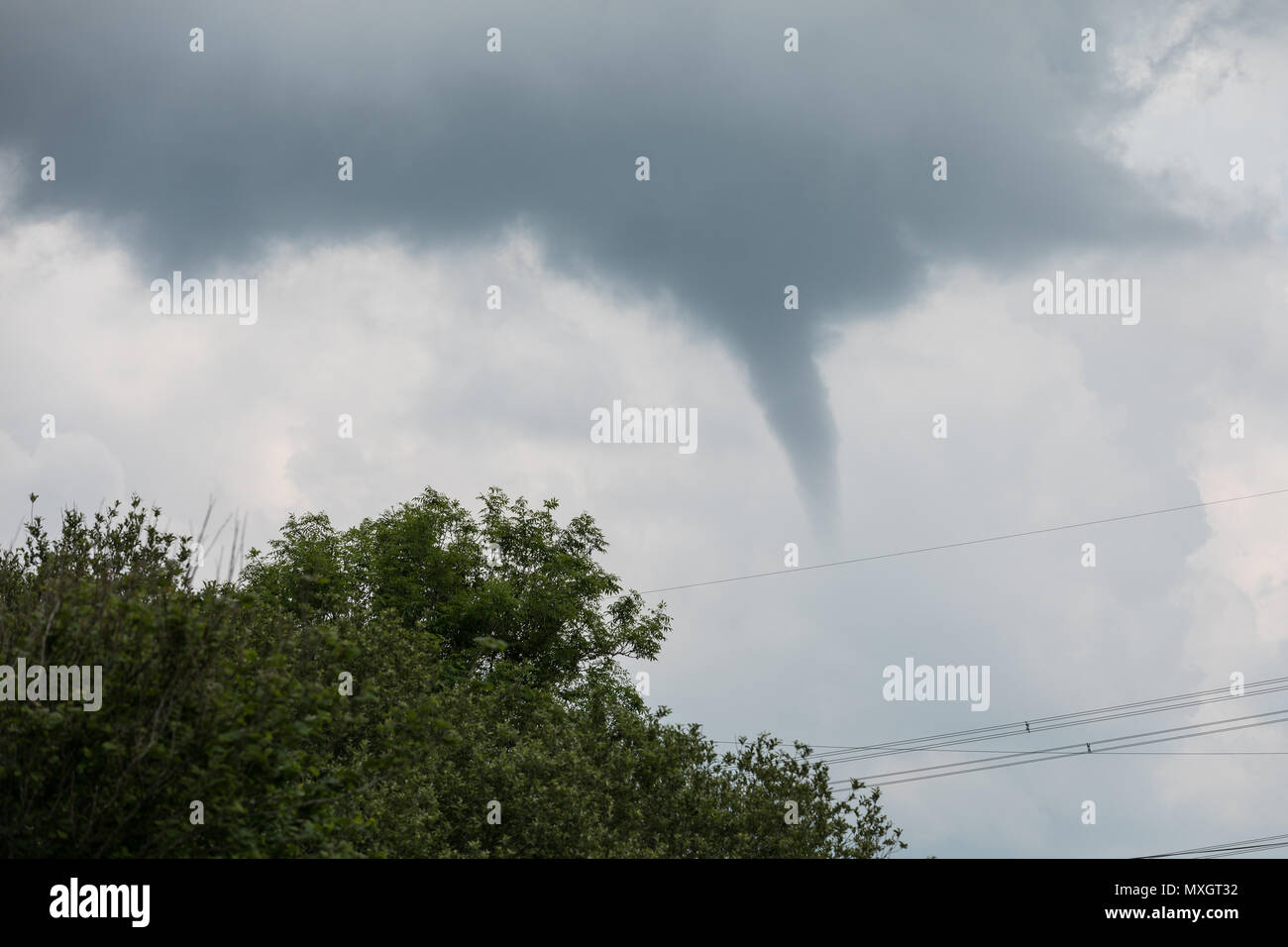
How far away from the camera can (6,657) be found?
39.9ft
